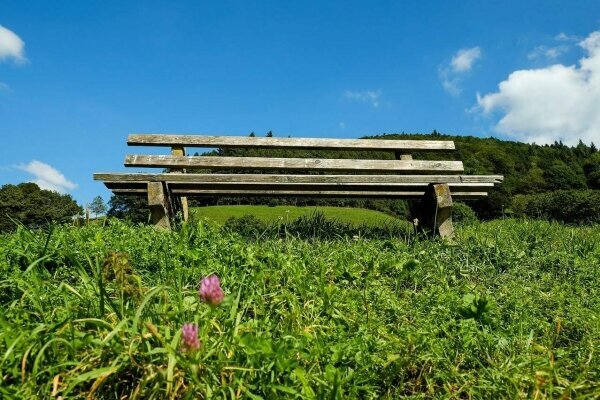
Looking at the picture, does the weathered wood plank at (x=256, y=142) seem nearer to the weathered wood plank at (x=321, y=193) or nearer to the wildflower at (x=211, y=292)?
the weathered wood plank at (x=321, y=193)

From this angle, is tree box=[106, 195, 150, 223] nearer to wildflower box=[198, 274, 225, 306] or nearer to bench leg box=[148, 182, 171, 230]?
bench leg box=[148, 182, 171, 230]

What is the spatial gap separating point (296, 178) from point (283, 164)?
348mm

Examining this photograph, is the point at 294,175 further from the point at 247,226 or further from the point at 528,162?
the point at 528,162

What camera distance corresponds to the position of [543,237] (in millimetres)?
6316

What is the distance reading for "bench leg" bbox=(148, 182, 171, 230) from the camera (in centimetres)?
550

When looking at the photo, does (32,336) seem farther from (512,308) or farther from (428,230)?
(428,230)

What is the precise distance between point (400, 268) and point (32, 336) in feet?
8.93

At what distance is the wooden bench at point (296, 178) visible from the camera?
5.74 metres

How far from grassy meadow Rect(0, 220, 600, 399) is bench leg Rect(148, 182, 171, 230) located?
0.67 metres

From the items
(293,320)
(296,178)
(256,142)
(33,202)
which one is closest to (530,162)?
(33,202)

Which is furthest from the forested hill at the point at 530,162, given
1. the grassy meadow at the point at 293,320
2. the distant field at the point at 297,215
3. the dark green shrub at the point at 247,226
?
the grassy meadow at the point at 293,320

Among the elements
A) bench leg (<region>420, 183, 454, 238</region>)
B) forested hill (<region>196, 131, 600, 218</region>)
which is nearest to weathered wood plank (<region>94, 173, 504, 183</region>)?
bench leg (<region>420, 183, 454, 238</region>)

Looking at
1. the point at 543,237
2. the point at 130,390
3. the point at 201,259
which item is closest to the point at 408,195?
the point at 543,237

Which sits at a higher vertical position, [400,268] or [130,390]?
[400,268]
